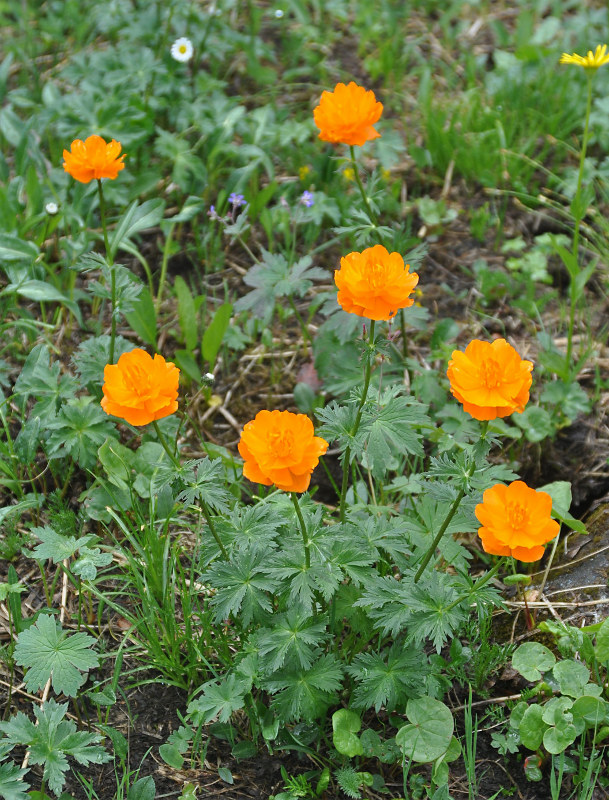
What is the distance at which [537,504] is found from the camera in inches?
57.9

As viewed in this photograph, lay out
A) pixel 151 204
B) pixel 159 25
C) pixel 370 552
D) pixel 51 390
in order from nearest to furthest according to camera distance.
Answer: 1. pixel 370 552
2. pixel 51 390
3. pixel 151 204
4. pixel 159 25

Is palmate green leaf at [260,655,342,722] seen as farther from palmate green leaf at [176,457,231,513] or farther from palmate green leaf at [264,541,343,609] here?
palmate green leaf at [176,457,231,513]

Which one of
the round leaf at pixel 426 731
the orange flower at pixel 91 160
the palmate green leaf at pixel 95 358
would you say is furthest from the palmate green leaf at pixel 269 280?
the round leaf at pixel 426 731

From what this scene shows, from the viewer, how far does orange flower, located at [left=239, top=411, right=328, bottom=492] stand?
4.67 ft

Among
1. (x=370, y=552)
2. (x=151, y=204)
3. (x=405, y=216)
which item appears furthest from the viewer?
(x=405, y=216)

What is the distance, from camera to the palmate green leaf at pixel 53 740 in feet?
5.41

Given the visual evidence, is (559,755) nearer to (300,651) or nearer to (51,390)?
(300,651)

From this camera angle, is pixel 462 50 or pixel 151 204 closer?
pixel 151 204

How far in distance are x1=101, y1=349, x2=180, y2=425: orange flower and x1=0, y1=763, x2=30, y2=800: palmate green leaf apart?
76cm

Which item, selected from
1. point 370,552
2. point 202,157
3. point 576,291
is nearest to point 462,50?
point 202,157

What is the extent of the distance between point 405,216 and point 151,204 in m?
0.98

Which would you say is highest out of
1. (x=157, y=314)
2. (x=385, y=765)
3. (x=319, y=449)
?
(x=319, y=449)

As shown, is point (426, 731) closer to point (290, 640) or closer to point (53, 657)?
point (290, 640)

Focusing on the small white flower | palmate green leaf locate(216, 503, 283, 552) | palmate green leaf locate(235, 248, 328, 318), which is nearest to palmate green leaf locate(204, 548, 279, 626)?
palmate green leaf locate(216, 503, 283, 552)
